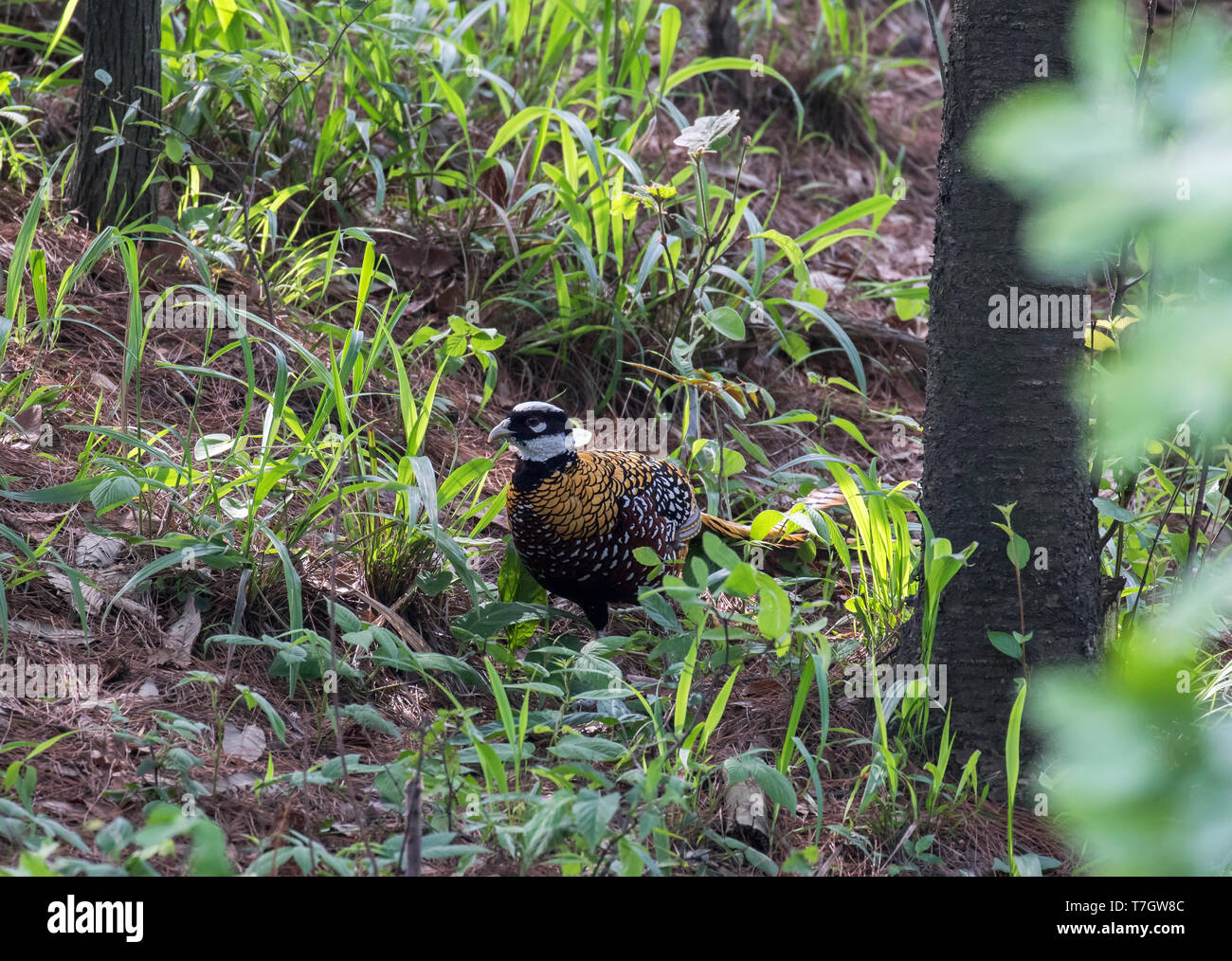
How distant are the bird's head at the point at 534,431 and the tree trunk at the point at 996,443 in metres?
0.94

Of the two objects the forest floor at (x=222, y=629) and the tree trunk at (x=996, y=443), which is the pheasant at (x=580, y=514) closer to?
the forest floor at (x=222, y=629)

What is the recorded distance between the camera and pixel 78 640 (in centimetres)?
206

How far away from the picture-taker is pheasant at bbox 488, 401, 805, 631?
2387mm

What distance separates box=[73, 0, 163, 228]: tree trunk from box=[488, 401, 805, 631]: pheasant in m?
1.52

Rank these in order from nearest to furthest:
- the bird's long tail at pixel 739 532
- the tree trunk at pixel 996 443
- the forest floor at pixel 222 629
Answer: the forest floor at pixel 222 629
the tree trunk at pixel 996 443
the bird's long tail at pixel 739 532

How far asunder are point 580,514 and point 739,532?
0.50m

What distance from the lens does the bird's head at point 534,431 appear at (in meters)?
2.47

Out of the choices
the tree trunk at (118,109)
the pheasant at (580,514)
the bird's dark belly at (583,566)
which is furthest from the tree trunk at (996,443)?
the tree trunk at (118,109)

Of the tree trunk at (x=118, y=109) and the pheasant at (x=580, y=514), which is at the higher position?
the tree trunk at (x=118, y=109)

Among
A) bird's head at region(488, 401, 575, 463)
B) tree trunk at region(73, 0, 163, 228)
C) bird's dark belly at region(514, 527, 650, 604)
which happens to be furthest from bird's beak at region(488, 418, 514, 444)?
tree trunk at region(73, 0, 163, 228)

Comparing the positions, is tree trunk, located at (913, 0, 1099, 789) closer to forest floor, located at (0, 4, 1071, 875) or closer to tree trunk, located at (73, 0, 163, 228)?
forest floor, located at (0, 4, 1071, 875)

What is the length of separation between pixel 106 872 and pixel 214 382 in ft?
6.28

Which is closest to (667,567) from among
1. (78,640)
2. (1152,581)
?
(1152,581)

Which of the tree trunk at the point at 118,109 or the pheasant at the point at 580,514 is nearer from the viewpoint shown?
the pheasant at the point at 580,514
